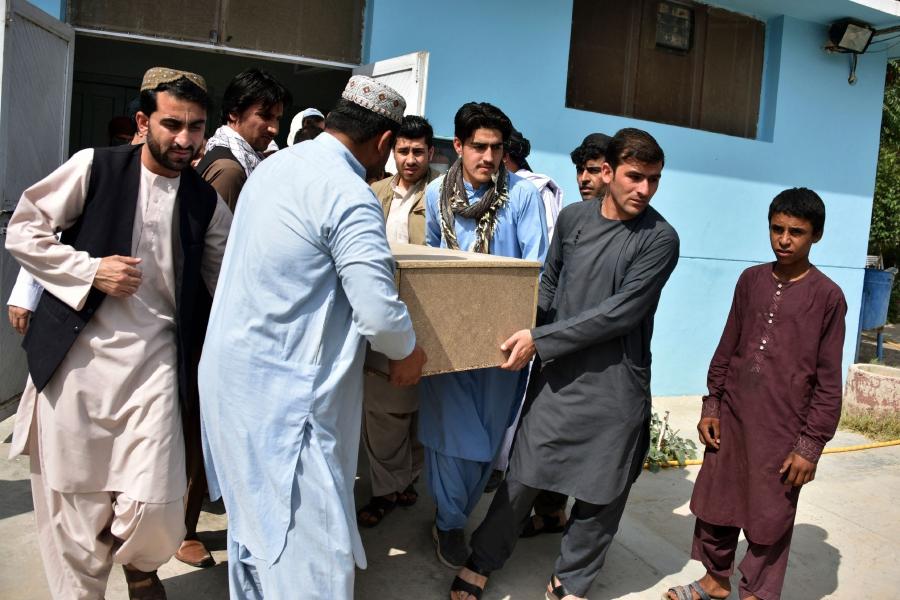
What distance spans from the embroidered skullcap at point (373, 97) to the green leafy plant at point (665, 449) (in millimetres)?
3211

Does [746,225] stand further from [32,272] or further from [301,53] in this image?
[32,272]

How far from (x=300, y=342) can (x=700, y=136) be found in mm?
5317

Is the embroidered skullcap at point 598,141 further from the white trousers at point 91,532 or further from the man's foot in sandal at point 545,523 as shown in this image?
the white trousers at point 91,532

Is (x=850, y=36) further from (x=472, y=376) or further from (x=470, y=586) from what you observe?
(x=470, y=586)

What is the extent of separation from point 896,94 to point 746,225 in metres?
6.88

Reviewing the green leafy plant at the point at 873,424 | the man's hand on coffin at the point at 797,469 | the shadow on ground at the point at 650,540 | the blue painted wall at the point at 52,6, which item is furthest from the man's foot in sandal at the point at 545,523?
the blue painted wall at the point at 52,6

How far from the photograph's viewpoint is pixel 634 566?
3.57 meters

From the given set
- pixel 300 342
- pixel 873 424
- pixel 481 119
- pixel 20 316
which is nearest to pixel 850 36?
pixel 873 424

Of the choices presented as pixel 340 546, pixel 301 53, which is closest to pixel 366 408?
pixel 340 546

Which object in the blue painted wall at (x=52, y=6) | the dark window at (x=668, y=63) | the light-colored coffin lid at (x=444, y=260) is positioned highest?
the dark window at (x=668, y=63)

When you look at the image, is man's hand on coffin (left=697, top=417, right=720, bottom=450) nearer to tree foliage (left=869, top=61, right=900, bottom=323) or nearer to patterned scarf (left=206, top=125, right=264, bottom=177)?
patterned scarf (left=206, top=125, right=264, bottom=177)

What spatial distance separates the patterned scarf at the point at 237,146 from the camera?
3326mm

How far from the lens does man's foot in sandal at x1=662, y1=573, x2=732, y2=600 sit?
3238 millimetres

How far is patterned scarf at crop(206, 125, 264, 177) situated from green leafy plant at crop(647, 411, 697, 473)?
2926 mm
